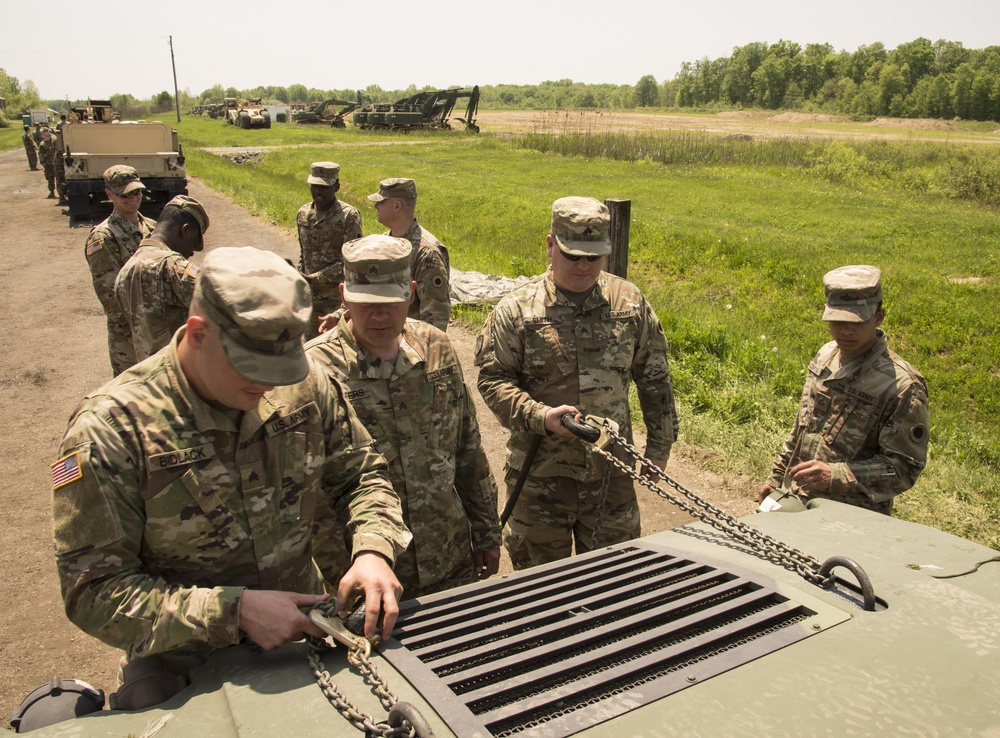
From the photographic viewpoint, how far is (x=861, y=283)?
301cm

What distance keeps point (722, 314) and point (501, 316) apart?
6801mm

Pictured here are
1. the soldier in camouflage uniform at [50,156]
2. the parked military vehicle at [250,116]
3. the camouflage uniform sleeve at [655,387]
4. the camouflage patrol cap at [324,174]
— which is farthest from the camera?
the parked military vehicle at [250,116]

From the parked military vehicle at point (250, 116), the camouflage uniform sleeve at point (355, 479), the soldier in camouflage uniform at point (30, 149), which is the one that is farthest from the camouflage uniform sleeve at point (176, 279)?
the parked military vehicle at point (250, 116)

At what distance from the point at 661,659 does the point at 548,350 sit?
1912 mm

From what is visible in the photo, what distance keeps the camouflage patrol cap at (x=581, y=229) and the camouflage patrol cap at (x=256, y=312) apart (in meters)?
1.66

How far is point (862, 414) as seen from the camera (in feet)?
10.1

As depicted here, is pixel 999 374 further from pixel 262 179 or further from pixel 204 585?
pixel 262 179

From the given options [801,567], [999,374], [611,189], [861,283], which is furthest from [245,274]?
[611,189]

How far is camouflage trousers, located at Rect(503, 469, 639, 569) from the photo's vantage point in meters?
3.50

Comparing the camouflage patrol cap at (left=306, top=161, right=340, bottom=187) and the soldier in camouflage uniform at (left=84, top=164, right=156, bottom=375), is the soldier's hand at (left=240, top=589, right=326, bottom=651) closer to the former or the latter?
the soldier in camouflage uniform at (left=84, top=164, right=156, bottom=375)

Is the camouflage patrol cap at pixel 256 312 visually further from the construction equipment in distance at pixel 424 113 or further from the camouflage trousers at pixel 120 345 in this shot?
the construction equipment in distance at pixel 424 113

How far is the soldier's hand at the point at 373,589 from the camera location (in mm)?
1696

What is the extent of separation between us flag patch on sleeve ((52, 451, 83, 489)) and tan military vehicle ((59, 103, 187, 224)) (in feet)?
52.8

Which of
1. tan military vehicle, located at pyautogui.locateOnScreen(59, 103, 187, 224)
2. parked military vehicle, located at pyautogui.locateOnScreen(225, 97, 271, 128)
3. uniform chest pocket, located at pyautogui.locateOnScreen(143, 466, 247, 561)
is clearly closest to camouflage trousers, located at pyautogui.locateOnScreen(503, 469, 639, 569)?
uniform chest pocket, located at pyautogui.locateOnScreen(143, 466, 247, 561)
